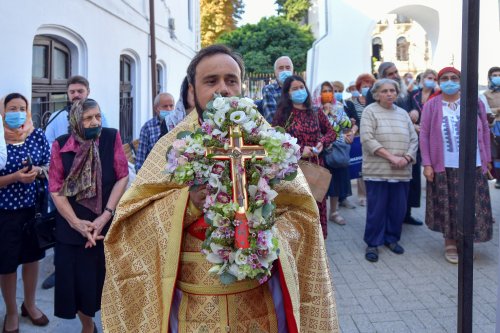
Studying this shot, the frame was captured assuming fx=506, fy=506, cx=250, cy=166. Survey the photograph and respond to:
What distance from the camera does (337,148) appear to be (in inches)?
262

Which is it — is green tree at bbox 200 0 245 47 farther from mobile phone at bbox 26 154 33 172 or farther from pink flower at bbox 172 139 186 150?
pink flower at bbox 172 139 186 150

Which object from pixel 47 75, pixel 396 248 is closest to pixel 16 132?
pixel 47 75

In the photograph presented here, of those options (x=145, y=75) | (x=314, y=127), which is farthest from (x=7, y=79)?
(x=145, y=75)

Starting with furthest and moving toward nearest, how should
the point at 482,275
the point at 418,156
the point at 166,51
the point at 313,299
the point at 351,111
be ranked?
the point at 166,51 → the point at 351,111 → the point at 418,156 → the point at 482,275 → the point at 313,299

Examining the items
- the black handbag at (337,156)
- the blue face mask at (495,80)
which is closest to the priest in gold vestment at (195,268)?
the black handbag at (337,156)

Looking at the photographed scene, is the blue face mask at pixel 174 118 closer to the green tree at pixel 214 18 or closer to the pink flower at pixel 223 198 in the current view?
the pink flower at pixel 223 198

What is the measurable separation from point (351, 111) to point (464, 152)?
6078 millimetres

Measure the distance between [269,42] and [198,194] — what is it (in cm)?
3108

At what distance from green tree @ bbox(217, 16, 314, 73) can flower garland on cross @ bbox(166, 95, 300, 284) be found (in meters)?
29.1

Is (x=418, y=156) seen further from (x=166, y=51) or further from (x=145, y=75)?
(x=166, y=51)

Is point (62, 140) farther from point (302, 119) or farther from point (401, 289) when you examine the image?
point (401, 289)

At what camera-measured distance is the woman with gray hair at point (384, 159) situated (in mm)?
5527

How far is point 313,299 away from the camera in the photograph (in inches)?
88.9

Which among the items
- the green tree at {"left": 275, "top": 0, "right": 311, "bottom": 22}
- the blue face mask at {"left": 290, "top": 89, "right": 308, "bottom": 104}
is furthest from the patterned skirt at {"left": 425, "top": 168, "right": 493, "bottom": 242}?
the green tree at {"left": 275, "top": 0, "right": 311, "bottom": 22}
